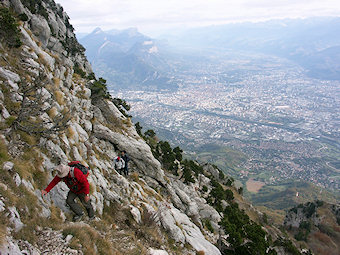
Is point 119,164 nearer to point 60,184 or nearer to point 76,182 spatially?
point 60,184

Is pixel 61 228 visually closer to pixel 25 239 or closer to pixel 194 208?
pixel 25 239

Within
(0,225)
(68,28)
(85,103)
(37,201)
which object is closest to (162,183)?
(85,103)

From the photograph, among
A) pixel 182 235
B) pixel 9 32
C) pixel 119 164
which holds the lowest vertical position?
pixel 182 235

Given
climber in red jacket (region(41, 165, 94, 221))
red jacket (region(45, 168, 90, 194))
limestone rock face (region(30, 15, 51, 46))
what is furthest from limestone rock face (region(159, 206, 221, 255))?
limestone rock face (region(30, 15, 51, 46))

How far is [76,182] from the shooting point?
33.0 ft

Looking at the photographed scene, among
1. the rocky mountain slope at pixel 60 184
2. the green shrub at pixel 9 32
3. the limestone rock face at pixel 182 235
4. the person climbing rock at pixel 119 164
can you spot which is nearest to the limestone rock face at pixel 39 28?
the rocky mountain slope at pixel 60 184

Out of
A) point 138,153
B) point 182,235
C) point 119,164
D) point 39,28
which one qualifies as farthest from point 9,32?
point 182,235

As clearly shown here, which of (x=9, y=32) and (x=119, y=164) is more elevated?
(x=9, y=32)

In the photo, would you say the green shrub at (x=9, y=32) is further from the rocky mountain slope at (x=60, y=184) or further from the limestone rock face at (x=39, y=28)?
the limestone rock face at (x=39, y=28)

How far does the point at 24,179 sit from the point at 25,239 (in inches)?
121

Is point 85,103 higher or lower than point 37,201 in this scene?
higher

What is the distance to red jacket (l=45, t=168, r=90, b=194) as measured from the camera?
32.0ft

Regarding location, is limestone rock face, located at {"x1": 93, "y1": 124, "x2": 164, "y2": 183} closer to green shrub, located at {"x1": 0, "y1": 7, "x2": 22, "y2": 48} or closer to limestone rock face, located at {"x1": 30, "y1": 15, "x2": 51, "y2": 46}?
green shrub, located at {"x1": 0, "y1": 7, "x2": 22, "y2": 48}

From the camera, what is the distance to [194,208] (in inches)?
1233
